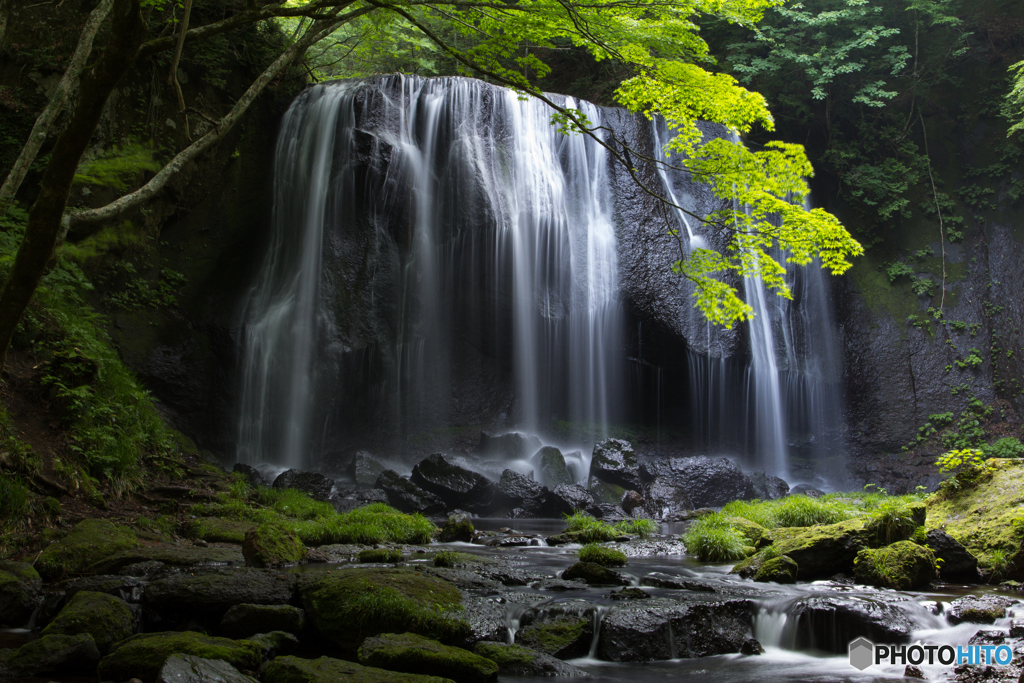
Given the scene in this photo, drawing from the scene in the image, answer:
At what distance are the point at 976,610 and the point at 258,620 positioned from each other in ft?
18.0

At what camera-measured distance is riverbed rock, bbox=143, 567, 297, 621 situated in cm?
488

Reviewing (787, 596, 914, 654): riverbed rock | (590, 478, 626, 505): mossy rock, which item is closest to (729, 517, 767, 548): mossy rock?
(787, 596, 914, 654): riverbed rock

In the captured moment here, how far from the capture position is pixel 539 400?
17.5 meters

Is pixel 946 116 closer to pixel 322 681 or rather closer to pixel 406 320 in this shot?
pixel 406 320

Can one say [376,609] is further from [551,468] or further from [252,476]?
[551,468]

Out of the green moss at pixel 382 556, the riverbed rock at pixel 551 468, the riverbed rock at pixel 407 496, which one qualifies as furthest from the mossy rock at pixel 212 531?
the riverbed rock at pixel 551 468

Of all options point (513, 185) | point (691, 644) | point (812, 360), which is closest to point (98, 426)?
point (691, 644)

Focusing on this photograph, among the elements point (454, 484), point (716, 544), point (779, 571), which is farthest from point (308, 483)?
point (779, 571)

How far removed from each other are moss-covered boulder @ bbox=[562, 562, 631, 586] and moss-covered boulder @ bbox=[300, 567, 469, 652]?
1703mm

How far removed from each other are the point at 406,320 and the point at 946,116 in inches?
742

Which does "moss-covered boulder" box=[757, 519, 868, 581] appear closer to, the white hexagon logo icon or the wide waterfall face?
the white hexagon logo icon

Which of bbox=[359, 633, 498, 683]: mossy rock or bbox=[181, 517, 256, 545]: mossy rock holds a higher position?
bbox=[181, 517, 256, 545]: mossy rock

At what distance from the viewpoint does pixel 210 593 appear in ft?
16.2

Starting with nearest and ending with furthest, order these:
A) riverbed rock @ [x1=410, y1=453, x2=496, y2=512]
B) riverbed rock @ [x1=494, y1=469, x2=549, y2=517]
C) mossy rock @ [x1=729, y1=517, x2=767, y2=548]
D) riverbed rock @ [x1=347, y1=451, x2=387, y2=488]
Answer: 1. mossy rock @ [x1=729, y1=517, x2=767, y2=548]
2. riverbed rock @ [x1=410, y1=453, x2=496, y2=512]
3. riverbed rock @ [x1=494, y1=469, x2=549, y2=517]
4. riverbed rock @ [x1=347, y1=451, x2=387, y2=488]
